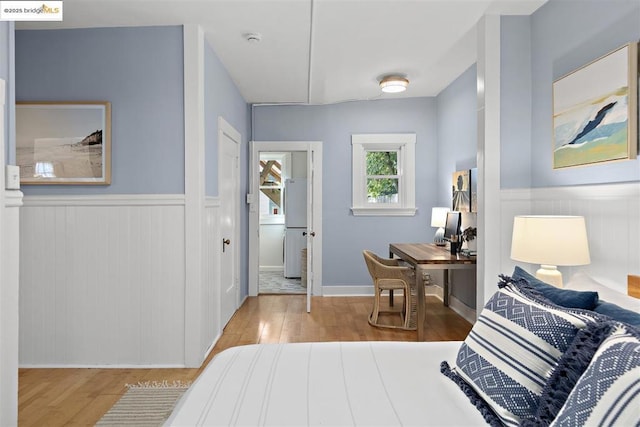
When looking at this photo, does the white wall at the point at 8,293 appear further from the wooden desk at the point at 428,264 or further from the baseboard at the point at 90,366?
the wooden desk at the point at 428,264

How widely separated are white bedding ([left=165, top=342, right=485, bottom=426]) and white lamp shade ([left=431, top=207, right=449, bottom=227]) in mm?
3150

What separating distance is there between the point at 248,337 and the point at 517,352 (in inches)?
113

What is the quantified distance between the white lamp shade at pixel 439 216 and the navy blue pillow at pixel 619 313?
3.36 metres

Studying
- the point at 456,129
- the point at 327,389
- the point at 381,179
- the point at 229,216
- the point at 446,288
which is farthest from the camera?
the point at 381,179

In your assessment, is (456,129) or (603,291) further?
(456,129)

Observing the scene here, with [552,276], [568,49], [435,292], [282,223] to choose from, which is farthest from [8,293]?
[282,223]

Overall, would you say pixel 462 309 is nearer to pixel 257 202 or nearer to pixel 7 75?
pixel 257 202

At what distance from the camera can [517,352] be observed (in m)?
1.27

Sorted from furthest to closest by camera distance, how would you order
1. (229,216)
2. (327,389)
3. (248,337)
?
(229,216) < (248,337) < (327,389)

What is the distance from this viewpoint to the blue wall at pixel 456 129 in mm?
4191

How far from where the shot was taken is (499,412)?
122cm

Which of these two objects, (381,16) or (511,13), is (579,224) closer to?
(511,13)

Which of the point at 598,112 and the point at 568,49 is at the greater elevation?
the point at 568,49

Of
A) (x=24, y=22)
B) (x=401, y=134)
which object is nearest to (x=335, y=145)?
(x=401, y=134)
